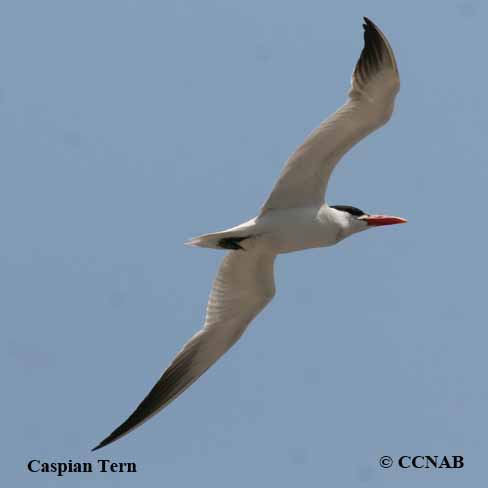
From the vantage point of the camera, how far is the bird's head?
12.6m

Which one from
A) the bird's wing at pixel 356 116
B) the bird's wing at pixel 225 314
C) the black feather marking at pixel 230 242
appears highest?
the bird's wing at pixel 356 116

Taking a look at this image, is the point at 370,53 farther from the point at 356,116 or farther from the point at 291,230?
the point at 291,230

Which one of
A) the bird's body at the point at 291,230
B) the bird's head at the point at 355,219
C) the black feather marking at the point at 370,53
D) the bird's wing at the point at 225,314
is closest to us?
the black feather marking at the point at 370,53

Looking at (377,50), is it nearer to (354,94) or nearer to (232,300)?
(354,94)

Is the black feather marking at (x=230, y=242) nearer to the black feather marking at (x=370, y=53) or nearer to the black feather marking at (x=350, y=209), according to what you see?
the black feather marking at (x=350, y=209)

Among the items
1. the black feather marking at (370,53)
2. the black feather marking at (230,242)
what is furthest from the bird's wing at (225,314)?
the black feather marking at (370,53)

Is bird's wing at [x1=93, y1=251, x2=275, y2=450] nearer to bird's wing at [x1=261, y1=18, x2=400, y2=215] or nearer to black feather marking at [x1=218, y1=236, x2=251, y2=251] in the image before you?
black feather marking at [x1=218, y1=236, x2=251, y2=251]

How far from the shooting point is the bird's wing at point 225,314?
13102 mm

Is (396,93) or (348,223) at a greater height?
(396,93)

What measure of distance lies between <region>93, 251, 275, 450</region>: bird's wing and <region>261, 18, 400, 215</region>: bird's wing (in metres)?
1.20

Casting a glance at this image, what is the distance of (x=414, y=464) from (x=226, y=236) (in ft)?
11.1

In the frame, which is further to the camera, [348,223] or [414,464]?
[414,464]

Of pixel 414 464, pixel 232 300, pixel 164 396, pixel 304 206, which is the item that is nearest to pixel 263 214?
pixel 304 206

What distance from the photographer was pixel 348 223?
41.3 ft
